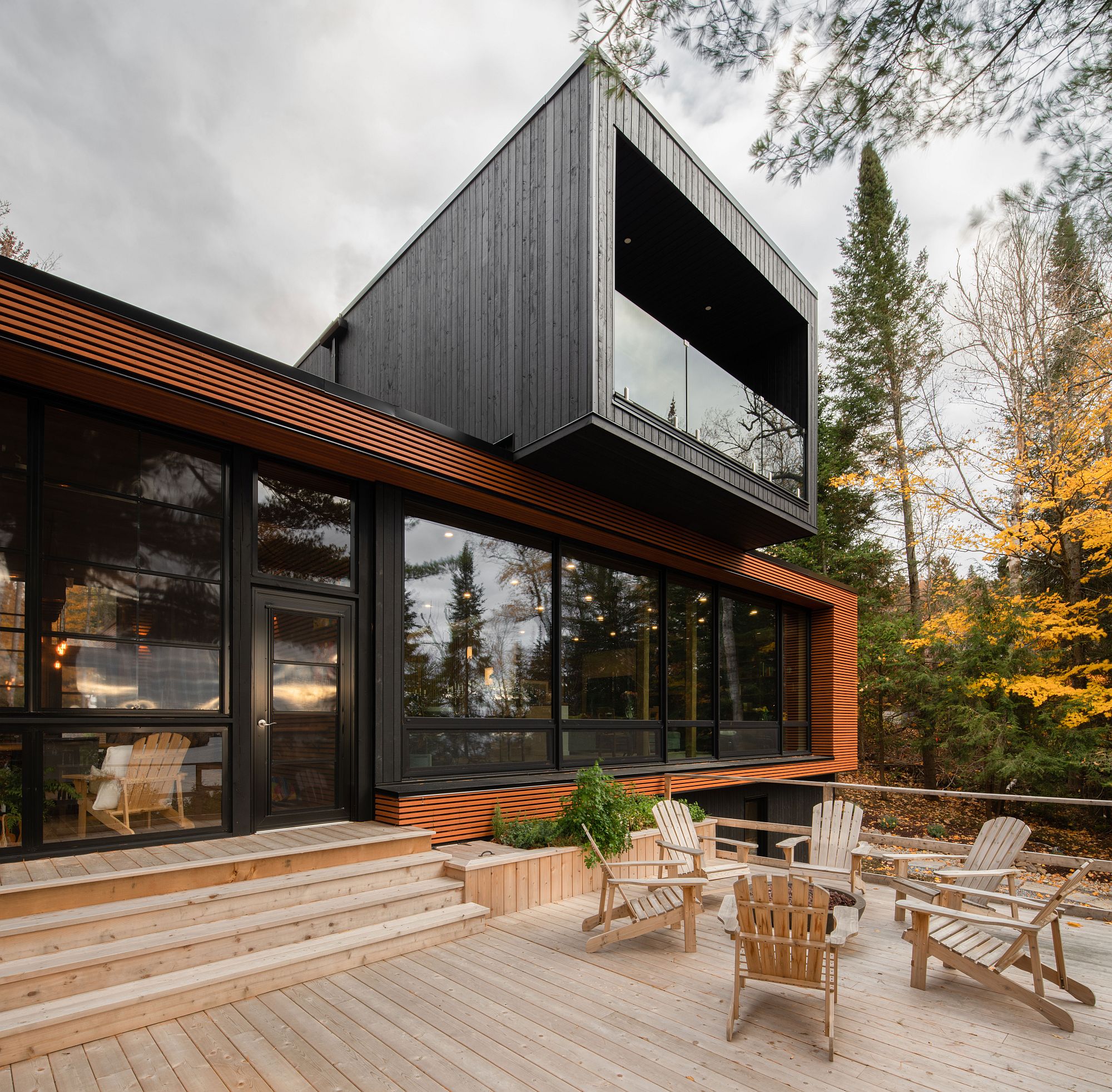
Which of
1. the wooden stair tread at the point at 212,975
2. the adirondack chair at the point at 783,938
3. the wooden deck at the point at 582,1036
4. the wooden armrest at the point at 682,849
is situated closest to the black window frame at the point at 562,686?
the wooden stair tread at the point at 212,975

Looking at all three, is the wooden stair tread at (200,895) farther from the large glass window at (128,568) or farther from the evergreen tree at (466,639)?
the evergreen tree at (466,639)

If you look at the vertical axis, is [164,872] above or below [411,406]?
below

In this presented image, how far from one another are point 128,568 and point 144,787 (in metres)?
1.54

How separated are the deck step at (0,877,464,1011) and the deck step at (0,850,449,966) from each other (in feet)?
0.13

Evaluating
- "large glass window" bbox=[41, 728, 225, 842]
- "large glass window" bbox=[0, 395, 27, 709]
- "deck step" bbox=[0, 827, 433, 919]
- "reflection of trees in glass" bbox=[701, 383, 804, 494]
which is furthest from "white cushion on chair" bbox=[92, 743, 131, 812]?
"reflection of trees in glass" bbox=[701, 383, 804, 494]

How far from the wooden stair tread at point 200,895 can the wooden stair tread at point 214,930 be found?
5.0 inches

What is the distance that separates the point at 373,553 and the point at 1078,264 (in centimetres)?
580

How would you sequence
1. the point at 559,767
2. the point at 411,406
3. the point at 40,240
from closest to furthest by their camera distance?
the point at 559,767 < the point at 411,406 < the point at 40,240

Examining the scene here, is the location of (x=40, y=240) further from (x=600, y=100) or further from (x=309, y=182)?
(x=600, y=100)

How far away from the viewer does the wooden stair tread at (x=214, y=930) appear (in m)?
3.26

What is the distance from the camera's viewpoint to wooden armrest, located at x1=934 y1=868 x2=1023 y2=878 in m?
4.63

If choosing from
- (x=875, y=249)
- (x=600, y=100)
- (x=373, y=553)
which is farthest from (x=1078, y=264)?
(x=875, y=249)

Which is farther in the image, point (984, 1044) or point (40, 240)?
point (40, 240)

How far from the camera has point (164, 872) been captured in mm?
4051
